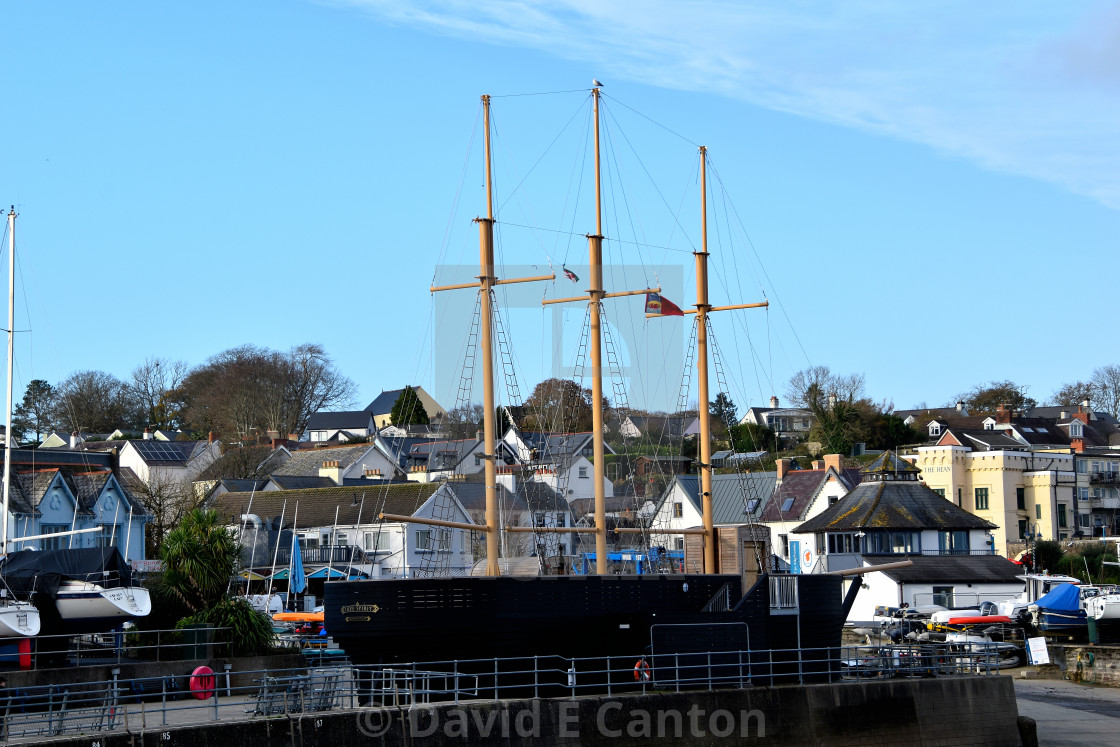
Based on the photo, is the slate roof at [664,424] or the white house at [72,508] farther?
the white house at [72,508]

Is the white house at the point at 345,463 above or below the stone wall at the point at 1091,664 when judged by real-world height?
above

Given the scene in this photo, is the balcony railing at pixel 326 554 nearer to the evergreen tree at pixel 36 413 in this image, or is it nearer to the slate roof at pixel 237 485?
the slate roof at pixel 237 485

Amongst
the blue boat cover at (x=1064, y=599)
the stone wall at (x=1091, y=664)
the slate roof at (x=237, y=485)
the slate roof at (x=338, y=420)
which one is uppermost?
the slate roof at (x=338, y=420)

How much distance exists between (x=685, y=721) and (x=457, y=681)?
183 inches

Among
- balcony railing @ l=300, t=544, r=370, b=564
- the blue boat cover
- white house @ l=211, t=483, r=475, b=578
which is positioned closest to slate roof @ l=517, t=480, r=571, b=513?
white house @ l=211, t=483, r=475, b=578

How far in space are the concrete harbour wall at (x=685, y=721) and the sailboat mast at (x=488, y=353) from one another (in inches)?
312

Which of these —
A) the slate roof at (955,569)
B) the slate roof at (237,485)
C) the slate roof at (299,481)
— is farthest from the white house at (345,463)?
the slate roof at (955,569)

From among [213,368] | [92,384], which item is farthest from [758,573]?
[92,384]

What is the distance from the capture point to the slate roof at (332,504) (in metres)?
61.8

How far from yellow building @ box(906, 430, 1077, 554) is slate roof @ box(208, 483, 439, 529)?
31220mm

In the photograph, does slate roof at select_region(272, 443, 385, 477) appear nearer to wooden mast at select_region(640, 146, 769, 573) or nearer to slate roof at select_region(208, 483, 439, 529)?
slate roof at select_region(208, 483, 439, 529)

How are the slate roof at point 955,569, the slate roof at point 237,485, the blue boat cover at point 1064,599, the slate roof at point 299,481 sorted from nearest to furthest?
the blue boat cover at point 1064,599
the slate roof at point 955,569
the slate roof at point 237,485
the slate roof at point 299,481

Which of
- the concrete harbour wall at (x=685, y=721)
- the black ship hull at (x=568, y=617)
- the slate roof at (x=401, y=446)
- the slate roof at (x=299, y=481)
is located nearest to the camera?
the concrete harbour wall at (x=685, y=721)

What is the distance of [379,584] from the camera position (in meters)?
26.7
